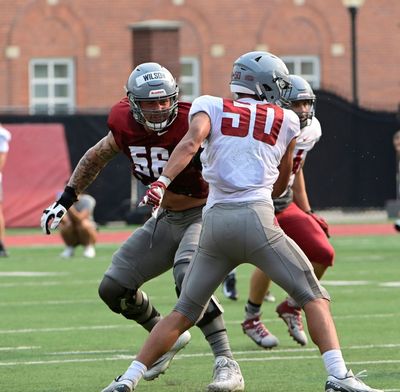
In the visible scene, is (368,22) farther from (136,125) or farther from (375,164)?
(136,125)

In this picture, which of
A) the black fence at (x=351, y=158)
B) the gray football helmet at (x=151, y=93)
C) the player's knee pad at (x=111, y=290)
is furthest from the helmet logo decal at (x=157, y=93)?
the black fence at (x=351, y=158)

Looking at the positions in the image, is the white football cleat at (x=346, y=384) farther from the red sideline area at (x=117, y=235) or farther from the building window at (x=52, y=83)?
the building window at (x=52, y=83)

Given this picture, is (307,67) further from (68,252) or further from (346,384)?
A: (346,384)

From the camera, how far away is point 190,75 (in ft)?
125

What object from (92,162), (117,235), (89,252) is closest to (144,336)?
(92,162)

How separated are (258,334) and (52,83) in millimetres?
27312

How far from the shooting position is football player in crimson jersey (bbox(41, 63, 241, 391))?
28.0 ft

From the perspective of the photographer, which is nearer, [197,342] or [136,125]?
[136,125]

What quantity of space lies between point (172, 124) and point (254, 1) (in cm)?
2986

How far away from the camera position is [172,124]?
8695 mm

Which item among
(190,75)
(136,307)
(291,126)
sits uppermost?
(190,75)

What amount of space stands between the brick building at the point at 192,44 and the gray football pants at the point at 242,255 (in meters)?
27.0

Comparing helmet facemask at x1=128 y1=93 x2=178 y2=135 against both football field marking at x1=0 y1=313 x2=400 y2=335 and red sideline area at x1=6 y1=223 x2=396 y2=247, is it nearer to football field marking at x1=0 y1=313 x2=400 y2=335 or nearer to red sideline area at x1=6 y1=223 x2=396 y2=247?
football field marking at x1=0 y1=313 x2=400 y2=335

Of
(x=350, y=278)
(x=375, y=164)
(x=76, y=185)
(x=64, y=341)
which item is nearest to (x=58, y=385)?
(x=76, y=185)
